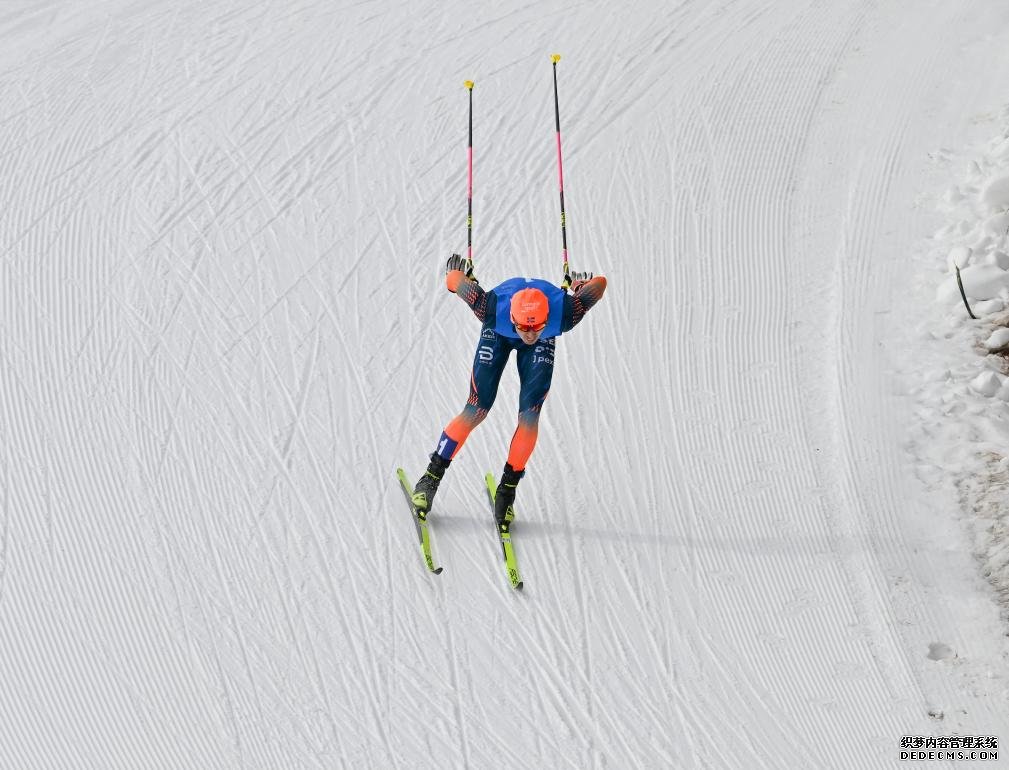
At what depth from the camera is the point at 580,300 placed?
6.80 meters

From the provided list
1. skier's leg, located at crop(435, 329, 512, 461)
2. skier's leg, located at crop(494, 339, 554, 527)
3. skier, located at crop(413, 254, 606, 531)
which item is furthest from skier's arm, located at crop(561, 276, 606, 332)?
skier's leg, located at crop(435, 329, 512, 461)

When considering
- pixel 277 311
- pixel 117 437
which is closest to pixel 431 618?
pixel 117 437

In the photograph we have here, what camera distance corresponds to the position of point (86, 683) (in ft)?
20.3

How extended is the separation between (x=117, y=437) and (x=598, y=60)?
640 centimetres

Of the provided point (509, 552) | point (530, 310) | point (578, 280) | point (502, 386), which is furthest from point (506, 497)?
point (502, 386)

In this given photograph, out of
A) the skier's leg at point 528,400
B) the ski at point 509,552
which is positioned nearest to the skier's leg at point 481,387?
the skier's leg at point 528,400

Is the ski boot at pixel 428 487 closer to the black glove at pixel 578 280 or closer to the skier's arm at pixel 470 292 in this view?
the skier's arm at pixel 470 292

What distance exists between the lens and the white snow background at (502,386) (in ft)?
20.2

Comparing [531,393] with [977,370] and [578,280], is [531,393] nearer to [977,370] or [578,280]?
[578,280]

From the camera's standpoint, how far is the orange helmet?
6426 millimetres

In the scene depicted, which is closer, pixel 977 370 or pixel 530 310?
pixel 530 310

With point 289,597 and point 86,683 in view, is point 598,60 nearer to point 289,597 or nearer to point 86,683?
point 289,597

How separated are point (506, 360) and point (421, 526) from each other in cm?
114

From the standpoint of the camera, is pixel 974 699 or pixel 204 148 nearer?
pixel 974 699
